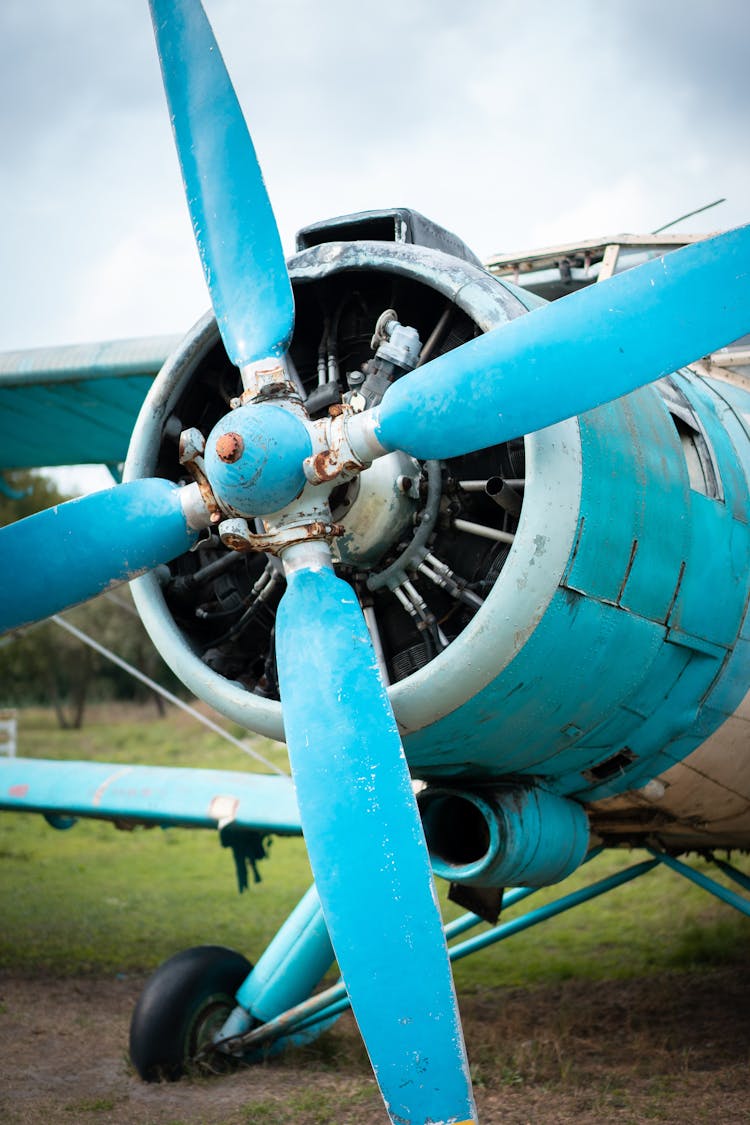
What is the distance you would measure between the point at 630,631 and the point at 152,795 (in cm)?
394

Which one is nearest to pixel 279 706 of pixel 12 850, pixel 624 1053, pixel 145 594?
pixel 145 594

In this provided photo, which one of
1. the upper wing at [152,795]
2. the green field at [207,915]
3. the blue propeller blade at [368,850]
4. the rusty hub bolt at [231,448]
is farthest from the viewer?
the green field at [207,915]

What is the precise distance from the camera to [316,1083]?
5.70 m

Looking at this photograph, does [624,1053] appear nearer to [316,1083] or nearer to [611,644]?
[316,1083]

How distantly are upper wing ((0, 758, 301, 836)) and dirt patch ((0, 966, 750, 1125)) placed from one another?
3.80 ft

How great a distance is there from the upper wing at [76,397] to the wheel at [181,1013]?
346 cm

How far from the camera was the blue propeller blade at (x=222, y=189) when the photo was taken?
4.32 metres

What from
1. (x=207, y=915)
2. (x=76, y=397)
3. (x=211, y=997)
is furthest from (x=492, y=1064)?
(x=207, y=915)

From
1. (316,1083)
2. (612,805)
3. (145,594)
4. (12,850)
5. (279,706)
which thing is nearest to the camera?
(279,706)

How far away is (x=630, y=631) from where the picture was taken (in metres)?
4.26

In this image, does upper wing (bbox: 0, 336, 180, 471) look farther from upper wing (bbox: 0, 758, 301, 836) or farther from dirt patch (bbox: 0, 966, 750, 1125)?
dirt patch (bbox: 0, 966, 750, 1125)

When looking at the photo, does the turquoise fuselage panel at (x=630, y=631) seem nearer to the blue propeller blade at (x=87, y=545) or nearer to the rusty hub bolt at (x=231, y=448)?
the rusty hub bolt at (x=231, y=448)

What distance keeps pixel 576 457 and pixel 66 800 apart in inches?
187

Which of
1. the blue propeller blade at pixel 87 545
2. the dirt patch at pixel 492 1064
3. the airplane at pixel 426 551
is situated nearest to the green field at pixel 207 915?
the dirt patch at pixel 492 1064
